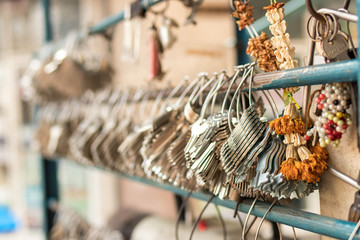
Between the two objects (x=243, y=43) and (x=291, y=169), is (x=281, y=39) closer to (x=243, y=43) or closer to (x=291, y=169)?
(x=291, y=169)

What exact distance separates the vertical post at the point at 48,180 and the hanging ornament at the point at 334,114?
4.77 ft

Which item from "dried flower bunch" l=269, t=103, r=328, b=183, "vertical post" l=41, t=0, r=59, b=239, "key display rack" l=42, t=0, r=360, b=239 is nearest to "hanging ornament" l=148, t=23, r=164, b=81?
"key display rack" l=42, t=0, r=360, b=239

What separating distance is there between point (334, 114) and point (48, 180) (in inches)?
60.2

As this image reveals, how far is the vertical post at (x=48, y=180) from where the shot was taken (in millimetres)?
1714

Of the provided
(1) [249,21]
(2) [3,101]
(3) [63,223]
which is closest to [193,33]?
(1) [249,21]

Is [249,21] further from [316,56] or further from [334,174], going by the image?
[334,174]

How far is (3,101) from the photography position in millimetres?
3176

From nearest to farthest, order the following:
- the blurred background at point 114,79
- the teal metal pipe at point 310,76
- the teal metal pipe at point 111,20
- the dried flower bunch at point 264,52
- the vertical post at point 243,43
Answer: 1. the teal metal pipe at point 310,76
2. the dried flower bunch at point 264,52
3. the vertical post at point 243,43
4. the teal metal pipe at point 111,20
5. the blurred background at point 114,79

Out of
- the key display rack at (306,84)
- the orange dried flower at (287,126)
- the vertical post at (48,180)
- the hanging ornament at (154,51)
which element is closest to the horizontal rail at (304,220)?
the key display rack at (306,84)

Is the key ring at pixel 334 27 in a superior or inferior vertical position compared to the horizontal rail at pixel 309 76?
superior

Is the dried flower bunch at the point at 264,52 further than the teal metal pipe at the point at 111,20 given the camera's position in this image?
No

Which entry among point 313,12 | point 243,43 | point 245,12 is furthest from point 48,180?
point 313,12

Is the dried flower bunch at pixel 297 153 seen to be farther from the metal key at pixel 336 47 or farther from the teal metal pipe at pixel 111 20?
the teal metal pipe at pixel 111 20

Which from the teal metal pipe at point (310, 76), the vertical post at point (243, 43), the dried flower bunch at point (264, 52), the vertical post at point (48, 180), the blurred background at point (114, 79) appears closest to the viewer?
the teal metal pipe at point (310, 76)
